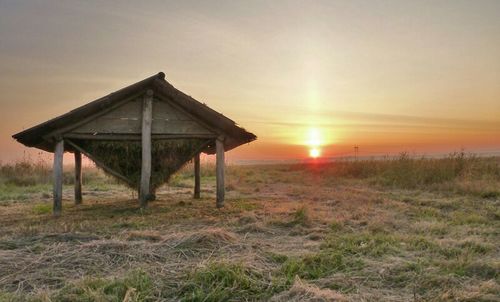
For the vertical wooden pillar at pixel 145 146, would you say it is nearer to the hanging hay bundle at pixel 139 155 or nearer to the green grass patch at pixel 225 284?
the hanging hay bundle at pixel 139 155

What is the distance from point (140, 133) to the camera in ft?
33.8

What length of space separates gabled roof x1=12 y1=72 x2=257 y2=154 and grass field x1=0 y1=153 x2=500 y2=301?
1861 mm

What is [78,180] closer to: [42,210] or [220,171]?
[42,210]

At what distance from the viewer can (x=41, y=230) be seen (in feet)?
24.4

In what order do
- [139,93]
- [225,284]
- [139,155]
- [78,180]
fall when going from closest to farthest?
[225,284]
[139,93]
[139,155]
[78,180]

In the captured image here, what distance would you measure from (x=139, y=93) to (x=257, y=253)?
19.4ft

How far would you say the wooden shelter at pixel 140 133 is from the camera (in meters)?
9.86

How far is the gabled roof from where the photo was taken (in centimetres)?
962

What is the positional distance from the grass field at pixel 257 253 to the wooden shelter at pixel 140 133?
3.73ft

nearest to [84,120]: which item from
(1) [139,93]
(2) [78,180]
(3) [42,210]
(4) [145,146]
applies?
(1) [139,93]

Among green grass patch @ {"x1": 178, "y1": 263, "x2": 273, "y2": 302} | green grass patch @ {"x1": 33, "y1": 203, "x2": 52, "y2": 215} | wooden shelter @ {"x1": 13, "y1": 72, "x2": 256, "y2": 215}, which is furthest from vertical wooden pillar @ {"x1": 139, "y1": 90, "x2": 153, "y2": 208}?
green grass patch @ {"x1": 178, "y1": 263, "x2": 273, "y2": 302}

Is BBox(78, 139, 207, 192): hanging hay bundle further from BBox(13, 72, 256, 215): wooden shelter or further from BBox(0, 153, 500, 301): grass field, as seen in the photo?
BBox(0, 153, 500, 301): grass field

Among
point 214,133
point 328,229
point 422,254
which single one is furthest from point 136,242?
point 214,133

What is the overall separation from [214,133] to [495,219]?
653 centimetres
